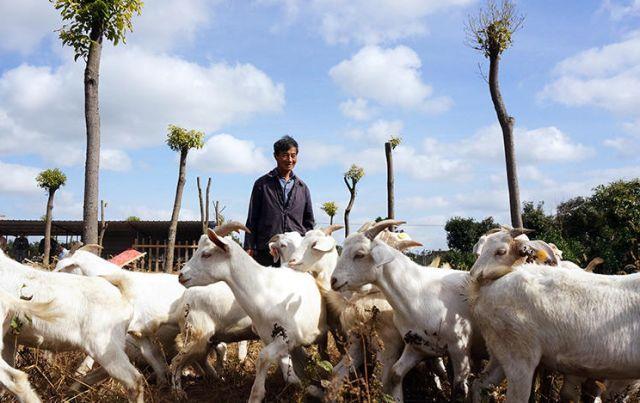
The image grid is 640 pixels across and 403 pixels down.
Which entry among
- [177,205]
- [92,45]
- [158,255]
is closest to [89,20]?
[92,45]

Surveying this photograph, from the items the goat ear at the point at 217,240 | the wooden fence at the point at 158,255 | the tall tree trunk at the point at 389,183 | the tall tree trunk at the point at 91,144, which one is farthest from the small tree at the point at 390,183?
the goat ear at the point at 217,240

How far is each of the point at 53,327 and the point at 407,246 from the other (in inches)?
120

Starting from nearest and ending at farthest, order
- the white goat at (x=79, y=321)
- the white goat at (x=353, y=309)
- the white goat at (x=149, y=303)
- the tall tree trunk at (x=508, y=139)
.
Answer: the white goat at (x=79, y=321)
the white goat at (x=353, y=309)
the white goat at (x=149, y=303)
the tall tree trunk at (x=508, y=139)

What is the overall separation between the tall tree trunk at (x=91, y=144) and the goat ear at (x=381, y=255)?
5.66m

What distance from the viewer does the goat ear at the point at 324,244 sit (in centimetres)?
618

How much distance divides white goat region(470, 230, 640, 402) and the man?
3393 millimetres

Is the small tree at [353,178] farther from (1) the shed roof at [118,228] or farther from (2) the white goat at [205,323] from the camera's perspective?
(2) the white goat at [205,323]

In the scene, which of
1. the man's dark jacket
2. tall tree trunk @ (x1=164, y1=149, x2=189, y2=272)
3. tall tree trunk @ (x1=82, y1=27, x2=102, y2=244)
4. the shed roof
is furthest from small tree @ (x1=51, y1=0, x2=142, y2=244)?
the shed roof

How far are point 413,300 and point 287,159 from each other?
276 cm

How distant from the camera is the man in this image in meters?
7.31

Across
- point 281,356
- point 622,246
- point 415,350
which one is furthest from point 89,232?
point 622,246

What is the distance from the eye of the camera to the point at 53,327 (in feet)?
16.7

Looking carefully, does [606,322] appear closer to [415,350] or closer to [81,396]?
[415,350]

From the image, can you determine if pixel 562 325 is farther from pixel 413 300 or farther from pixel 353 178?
pixel 353 178
